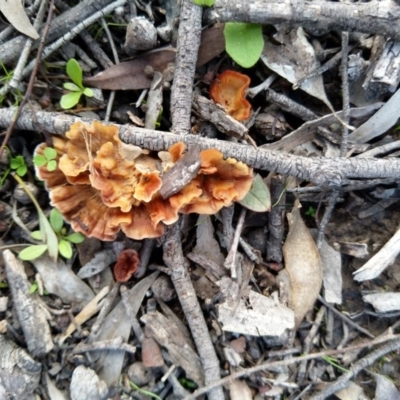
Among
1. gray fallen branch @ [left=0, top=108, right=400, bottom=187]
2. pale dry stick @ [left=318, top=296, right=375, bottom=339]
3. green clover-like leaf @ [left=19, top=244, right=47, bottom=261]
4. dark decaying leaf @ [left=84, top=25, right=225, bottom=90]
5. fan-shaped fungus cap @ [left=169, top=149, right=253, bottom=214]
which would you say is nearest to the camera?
fan-shaped fungus cap @ [left=169, top=149, right=253, bottom=214]

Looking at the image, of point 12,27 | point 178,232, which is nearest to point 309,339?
point 178,232

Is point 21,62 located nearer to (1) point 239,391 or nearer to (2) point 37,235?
(2) point 37,235

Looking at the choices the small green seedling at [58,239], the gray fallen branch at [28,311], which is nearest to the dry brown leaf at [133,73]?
the small green seedling at [58,239]

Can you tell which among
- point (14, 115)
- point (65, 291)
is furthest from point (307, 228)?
point (14, 115)

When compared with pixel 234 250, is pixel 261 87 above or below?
above

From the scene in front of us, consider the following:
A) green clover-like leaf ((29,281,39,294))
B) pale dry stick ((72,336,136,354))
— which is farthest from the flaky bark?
pale dry stick ((72,336,136,354))

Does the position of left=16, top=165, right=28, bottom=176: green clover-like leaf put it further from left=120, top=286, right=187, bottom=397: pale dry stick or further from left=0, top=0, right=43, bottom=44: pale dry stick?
left=120, top=286, right=187, bottom=397: pale dry stick

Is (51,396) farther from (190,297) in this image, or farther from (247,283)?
(247,283)
